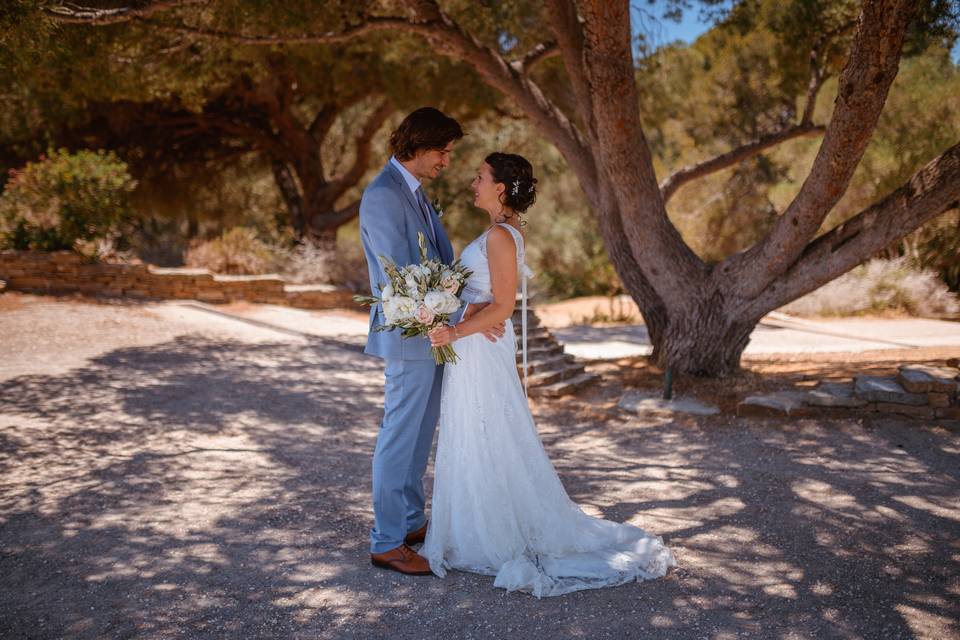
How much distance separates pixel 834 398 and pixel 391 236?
4383 mm

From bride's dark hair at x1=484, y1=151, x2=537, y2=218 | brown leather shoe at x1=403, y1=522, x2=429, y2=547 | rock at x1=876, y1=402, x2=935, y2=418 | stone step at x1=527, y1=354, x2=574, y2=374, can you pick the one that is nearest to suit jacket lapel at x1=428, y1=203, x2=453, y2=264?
bride's dark hair at x1=484, y1=151, x2=537, y2=218

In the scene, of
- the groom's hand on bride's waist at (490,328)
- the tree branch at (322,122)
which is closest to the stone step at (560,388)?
the groom's hand on bride's waist at (490,328)

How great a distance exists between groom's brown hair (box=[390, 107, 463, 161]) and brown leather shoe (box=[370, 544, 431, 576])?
6.14 feet

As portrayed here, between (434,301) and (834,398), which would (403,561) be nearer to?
(434,301)

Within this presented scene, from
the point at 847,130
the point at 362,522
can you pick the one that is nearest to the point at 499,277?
the point at 362,522

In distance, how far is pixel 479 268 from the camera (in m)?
3.46

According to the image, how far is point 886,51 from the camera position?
16.6 ft

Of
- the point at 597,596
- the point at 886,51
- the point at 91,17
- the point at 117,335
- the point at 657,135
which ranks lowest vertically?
the point at 597,596

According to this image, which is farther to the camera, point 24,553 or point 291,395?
point 291,395

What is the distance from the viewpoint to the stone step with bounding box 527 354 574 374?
7164mm

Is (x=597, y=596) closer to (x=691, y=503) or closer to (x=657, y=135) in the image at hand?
(x=691, y=503)

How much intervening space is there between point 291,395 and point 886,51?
5.68 meters

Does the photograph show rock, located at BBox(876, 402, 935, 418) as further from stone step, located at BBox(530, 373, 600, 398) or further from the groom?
the groom

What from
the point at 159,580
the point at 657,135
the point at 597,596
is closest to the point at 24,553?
the point at 159,580
